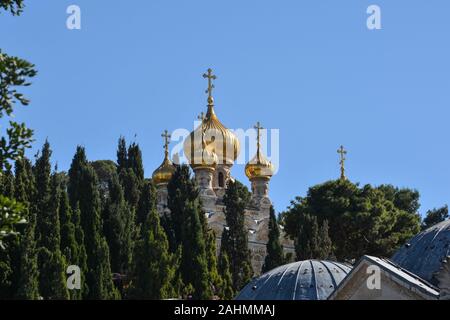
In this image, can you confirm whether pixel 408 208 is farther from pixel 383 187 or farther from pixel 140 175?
pixel 140 175

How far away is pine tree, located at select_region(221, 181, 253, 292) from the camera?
54.9m

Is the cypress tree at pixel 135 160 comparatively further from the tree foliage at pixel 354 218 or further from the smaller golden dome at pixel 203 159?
the smaller golden dome at pixel 203 159

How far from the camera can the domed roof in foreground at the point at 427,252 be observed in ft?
97.8

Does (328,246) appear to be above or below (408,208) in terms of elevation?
below

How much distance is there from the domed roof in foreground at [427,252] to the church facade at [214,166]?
4691cm

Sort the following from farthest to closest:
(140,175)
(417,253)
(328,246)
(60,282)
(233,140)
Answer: (233,140)
(140,175)
(328,246)
(60,282)
(417,253)

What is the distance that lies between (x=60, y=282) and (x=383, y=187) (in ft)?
133

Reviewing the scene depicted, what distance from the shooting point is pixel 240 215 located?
61375 mm

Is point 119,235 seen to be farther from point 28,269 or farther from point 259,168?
point 259,168

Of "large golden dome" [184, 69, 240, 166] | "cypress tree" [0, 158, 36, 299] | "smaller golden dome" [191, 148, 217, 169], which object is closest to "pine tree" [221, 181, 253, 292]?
Result: "cypress tree" [0, 158, 36, 299]

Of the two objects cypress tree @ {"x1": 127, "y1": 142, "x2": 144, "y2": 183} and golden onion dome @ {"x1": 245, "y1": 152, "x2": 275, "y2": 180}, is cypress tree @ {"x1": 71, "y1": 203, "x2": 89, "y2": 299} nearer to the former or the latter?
cypress tree @ {"x1": 127, "y1": 142, "x2": 144, "y2": 183}

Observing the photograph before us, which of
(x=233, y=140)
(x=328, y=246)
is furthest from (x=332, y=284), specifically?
(x=233, y=140)

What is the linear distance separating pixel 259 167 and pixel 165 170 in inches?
306
